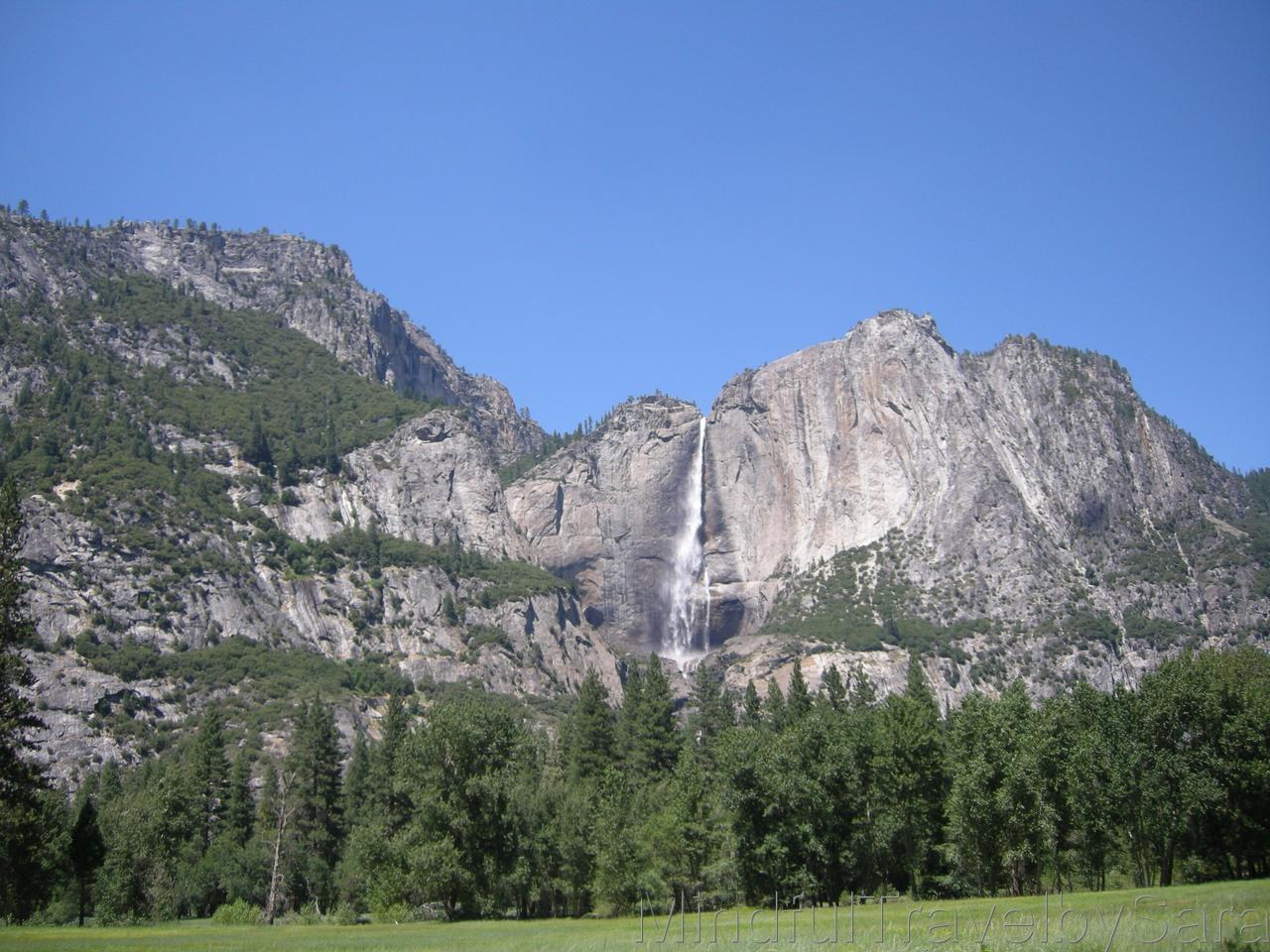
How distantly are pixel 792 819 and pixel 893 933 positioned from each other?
1030 inches

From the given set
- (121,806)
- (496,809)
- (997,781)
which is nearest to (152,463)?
(121,806)

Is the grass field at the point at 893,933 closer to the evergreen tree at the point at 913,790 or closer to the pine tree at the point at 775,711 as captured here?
the evergreen tree at the point at 913,790

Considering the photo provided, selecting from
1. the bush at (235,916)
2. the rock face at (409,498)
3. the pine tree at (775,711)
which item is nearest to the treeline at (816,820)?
the bush at (235,916)

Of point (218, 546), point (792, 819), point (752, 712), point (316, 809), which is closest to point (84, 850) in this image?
point (316, 809)

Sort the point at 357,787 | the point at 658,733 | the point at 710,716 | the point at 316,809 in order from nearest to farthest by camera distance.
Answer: the point at 316,809 → the point at 658,733 → the point at 357,787 → the point at 710,716

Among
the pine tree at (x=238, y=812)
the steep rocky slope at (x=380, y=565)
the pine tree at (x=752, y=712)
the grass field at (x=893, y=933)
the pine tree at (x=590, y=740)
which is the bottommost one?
the grass field at (x=893, y=933)

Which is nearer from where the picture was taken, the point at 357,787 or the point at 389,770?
the point at 389,770

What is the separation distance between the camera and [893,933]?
94.3ft

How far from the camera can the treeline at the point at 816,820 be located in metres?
52.5

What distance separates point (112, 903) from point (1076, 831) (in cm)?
5933

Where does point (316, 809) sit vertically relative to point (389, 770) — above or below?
below

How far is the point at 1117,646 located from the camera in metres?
165

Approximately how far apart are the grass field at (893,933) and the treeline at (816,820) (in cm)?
761

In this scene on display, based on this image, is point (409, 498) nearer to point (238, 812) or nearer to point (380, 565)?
point (380, 565)
